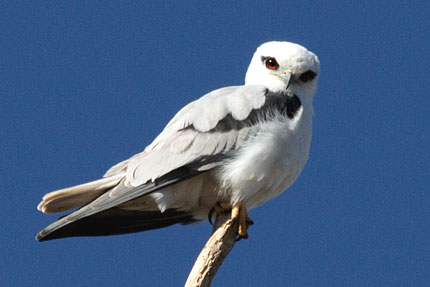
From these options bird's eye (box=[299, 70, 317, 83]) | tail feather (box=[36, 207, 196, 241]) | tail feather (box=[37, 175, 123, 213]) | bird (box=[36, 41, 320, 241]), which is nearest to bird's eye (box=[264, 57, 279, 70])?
bird (box=[36, 41, 320, 241])

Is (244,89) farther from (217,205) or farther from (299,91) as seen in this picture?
(217,205)

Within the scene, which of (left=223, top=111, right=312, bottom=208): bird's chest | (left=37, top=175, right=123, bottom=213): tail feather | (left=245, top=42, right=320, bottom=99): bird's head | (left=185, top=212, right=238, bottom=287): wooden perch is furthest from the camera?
(left=245, top=42, right=320, bottom=99): bird's head

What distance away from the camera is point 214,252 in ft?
26.1

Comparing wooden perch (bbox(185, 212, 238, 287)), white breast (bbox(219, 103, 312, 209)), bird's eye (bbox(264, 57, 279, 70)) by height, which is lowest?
wooden perch (bbox(185, 212, 238, 287))

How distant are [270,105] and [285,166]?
56 centimetres

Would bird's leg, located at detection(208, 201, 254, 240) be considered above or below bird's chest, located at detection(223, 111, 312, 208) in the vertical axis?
below

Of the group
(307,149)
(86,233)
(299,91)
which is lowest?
(86,233)

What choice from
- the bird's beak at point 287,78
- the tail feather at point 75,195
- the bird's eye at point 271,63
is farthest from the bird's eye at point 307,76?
the tail feather at point 75,195

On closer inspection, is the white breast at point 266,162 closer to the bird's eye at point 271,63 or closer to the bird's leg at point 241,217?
the bird's leg at point 241,217

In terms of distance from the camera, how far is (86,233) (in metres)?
8.45

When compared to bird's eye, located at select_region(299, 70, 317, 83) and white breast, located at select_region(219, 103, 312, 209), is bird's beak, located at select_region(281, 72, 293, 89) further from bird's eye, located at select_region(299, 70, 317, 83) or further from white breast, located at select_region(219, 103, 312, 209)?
white breast, located at select_region(219, 103, 312, 209)

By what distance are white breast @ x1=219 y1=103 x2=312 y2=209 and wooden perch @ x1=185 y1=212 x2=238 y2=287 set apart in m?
0.22

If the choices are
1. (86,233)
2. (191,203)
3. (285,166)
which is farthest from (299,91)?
(86,233)

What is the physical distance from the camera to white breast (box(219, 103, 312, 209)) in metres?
7.96
